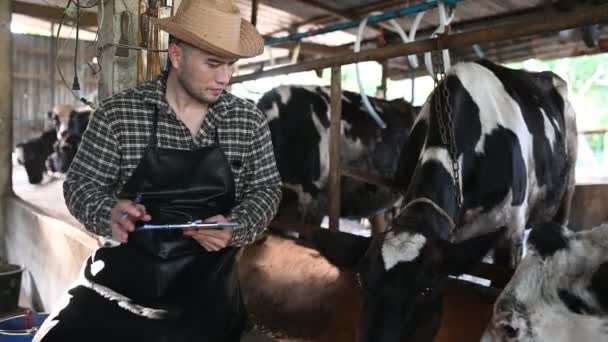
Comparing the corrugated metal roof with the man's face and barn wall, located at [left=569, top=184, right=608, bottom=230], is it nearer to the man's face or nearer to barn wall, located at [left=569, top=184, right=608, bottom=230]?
barn wall, located at [left=569, top=184, right=608, bottom=230]

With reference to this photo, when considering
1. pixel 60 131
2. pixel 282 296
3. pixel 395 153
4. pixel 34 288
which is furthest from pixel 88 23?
pixel 282 296

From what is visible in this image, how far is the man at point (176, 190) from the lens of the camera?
74.5 inches

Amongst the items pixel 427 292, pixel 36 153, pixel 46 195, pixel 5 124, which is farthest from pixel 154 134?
pixel 36 153

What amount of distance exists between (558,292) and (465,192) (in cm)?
184

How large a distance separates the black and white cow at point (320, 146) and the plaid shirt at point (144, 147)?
8.49 feet

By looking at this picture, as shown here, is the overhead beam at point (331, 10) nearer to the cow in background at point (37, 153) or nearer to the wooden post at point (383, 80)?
the wooden post at point (383, 80)

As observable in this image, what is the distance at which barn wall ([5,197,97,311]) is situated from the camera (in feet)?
13.8

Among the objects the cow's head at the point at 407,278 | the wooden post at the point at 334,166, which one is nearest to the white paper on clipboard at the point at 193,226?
the cow's head at the point at 407,278

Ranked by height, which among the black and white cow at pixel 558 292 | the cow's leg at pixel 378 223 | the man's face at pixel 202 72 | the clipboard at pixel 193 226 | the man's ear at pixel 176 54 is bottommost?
the cow's leg at pixel 378 223

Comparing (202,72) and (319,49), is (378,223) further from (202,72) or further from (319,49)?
(202,72)

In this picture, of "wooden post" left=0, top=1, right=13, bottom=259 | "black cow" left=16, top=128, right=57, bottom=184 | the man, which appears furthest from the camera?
"black cow" left=16, top=128, right=57, bottom=184

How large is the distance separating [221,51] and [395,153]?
3884 millimetres

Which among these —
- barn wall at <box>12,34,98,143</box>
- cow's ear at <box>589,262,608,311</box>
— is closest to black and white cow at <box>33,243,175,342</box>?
cow's ear at <box>589,262,608,311</box>

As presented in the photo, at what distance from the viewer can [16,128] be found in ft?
45.9
